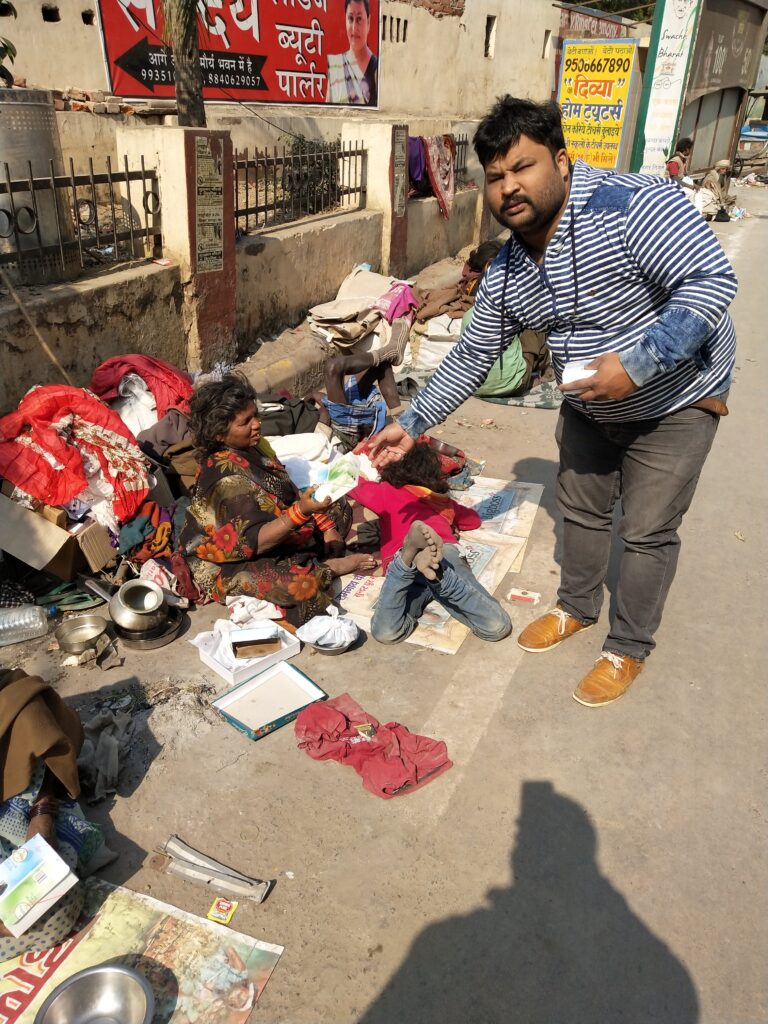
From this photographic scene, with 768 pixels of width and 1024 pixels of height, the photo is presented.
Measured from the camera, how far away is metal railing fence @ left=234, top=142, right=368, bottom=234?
6.17 m

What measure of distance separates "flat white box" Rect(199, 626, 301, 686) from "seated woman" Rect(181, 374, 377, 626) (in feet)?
0.64

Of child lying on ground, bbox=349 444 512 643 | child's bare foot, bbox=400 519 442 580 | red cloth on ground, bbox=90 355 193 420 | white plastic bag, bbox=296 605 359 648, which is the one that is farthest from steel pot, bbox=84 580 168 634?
red cloth on ground, bbox=90 355 193 420

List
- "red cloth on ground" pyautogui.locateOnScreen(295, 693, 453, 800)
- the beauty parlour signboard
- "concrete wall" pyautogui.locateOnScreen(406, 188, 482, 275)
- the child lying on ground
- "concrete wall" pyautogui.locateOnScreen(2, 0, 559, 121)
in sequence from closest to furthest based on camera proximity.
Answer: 1. "red cloth on ground" pyautogui.locateOnScreen(295, 693, 453, 800)
2. the child lying on ground
3. "concrete wall" pyautogui.locateOnScreen(2, 0, 559, 121)
4. the beauty parlour signboard
5. "concrete wall" pyautogui.locateOnScreen(406, 188, 482, 275)

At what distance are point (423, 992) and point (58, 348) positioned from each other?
12.4 ft

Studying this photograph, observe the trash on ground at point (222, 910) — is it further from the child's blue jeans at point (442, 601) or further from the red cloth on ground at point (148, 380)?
the red cloth on ground at point (148, 380)

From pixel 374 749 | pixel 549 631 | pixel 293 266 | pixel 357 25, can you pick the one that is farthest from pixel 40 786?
pixel 357 25

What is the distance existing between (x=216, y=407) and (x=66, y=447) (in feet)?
3.02

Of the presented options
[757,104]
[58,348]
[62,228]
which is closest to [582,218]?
[58,348]

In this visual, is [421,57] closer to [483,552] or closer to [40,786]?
[483,552]

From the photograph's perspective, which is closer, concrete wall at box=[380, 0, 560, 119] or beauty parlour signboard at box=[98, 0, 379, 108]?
beauty parlour signboard at box=[98, 0, 379, 108]

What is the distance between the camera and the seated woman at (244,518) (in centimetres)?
326

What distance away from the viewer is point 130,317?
4.77 m

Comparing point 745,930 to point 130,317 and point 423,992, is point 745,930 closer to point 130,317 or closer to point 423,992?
point 423,992

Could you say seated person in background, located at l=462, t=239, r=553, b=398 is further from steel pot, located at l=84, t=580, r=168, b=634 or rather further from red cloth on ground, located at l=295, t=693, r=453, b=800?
red cloth on ground, located at l=295, t=693, r=453, b=800
